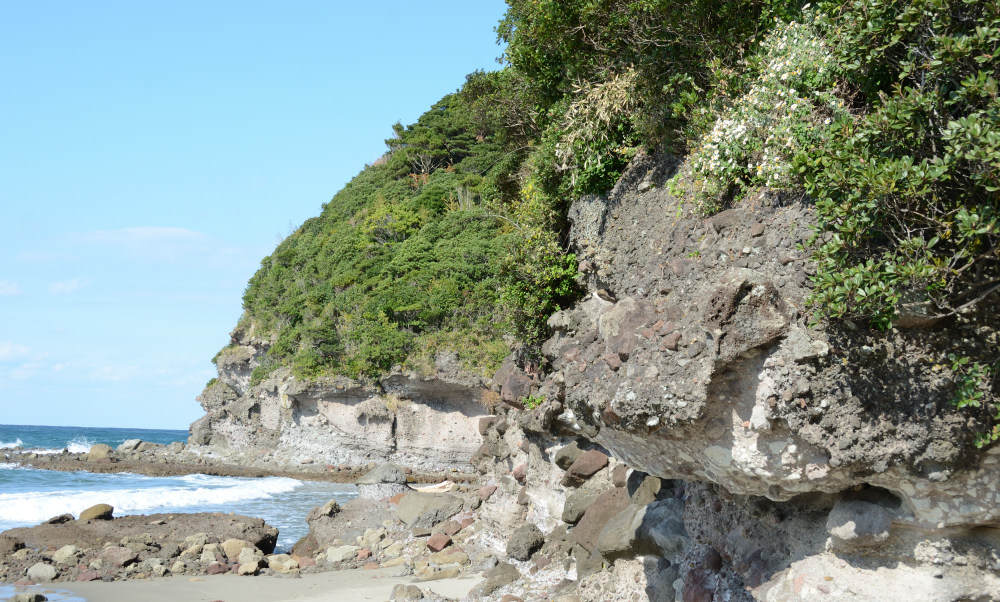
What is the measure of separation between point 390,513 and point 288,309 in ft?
71.4

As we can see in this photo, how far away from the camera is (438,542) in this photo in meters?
12.6

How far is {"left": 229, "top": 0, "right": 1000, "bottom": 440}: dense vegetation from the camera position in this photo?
396cm

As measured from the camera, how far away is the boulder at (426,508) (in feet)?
46.0

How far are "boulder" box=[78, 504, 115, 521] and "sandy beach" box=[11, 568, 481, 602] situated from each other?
13.3 feet

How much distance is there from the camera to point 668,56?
25.9 feet

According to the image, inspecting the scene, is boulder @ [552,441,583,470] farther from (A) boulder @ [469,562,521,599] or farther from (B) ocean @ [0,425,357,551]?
(B) ocean @ [0,425,357,551]

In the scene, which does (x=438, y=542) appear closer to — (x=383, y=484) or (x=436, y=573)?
(x=436, y=573)

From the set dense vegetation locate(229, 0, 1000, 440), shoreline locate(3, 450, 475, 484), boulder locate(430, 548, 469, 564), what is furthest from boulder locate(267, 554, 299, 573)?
shoreline locate(3, 450, 475, 484)

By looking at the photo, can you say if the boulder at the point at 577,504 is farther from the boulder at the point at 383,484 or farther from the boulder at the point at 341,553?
the boulder at the point at 383,484

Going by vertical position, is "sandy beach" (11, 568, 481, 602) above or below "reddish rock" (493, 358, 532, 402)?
below

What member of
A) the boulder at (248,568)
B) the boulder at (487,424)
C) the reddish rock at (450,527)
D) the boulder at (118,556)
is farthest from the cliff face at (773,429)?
the boulder at (118,556)

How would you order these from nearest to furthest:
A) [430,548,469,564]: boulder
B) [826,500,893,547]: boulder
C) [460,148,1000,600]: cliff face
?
[460,148,1000,600]: cliff face, [826,500,893,547]: boulder, [430,548,469,564]: boulder

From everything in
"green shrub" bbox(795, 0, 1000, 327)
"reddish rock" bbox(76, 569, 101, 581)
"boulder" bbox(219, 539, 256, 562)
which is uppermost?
"green shrub" bbox(795, 0, 1000, 327)

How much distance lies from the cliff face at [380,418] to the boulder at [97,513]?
1465 cm
